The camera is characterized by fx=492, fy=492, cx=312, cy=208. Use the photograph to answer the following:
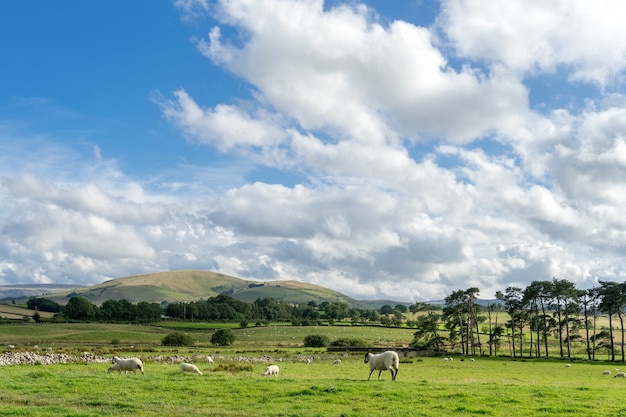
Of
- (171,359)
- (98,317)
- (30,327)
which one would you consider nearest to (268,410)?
(171,359)

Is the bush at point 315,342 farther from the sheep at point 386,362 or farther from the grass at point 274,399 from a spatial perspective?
the grass at point 274,399

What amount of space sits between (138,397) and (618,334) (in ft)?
505

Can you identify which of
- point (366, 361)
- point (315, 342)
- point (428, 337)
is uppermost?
point (366, 361)

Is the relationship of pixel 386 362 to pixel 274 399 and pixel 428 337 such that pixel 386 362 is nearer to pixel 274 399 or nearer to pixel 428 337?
pixel 274 399

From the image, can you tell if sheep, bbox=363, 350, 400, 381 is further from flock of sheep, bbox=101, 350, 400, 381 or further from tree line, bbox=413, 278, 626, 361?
tree line, bbox=413, 278, 626, 361

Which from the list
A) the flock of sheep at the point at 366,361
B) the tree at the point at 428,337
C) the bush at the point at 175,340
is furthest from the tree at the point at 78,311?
the flock of sheep at the point at 366,361

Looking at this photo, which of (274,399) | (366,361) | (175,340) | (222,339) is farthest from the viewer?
(222,339)

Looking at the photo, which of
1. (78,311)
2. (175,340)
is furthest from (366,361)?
(78,311)

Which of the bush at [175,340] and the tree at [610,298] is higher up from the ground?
the tree at [610,298]

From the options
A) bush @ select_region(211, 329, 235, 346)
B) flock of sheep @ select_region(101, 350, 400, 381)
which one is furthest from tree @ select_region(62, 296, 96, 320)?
flock of sheep @ select_region(101, 350, 400, 381)

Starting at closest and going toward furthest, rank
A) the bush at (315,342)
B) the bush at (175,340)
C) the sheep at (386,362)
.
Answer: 1. the sheep at (386,362)
2. the bush at (175,340)
3. the bush at (315,342)

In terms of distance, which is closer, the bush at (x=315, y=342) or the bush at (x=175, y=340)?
the bush at (x=175, y=340)

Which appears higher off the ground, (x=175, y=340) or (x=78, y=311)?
(x=78, y=311)

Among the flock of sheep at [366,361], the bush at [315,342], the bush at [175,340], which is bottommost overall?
the bush at [315,342]
